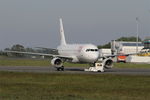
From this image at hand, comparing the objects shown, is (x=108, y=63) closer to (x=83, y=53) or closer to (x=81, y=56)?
(x=83, y=53)

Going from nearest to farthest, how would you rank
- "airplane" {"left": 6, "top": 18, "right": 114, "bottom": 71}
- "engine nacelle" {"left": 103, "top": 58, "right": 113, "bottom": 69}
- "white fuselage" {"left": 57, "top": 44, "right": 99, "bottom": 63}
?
"white fuselage" {"left": 57, "top": 44, "right": 99, "bottom": 63}, "airplane" {"left": 6, "top": 18, "right": 114, "bottom": 71}, "engine nacelle" {"left": 103, "top": 58, "right": 113, "bottom": 69}

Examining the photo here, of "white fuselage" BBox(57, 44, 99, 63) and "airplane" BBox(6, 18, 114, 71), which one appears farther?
"airplane" BBox(6, 18, 114, 71)

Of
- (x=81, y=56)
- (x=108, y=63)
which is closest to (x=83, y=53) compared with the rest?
(x=81, y=56)

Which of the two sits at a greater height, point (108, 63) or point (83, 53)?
point (83, 53)

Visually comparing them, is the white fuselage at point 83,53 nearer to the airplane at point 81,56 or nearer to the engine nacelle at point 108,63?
the airplane at point 81,56

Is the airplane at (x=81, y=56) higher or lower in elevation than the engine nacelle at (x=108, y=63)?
higher

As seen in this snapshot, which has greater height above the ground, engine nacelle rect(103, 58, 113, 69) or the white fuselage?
the white fuselage

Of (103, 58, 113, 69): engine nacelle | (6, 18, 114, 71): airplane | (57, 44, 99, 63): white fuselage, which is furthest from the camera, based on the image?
(103, 58, 113, 69): engine nacelle

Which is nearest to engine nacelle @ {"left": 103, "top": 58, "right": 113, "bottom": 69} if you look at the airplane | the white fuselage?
the airplane

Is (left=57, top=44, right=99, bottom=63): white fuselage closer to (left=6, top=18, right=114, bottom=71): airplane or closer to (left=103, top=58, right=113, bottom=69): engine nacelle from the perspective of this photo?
(left=6, top=18, right=114, bottom=71): airplane

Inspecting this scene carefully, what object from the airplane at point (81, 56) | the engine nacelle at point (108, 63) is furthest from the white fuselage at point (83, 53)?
the engine nacelle at point (108, 63)

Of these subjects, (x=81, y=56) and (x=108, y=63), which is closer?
(x=108, y=63)

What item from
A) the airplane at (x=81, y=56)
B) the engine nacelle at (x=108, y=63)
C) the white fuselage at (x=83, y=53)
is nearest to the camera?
the white fuselage at (x=83, y=53)

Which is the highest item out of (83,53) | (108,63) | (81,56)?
(83,53)
